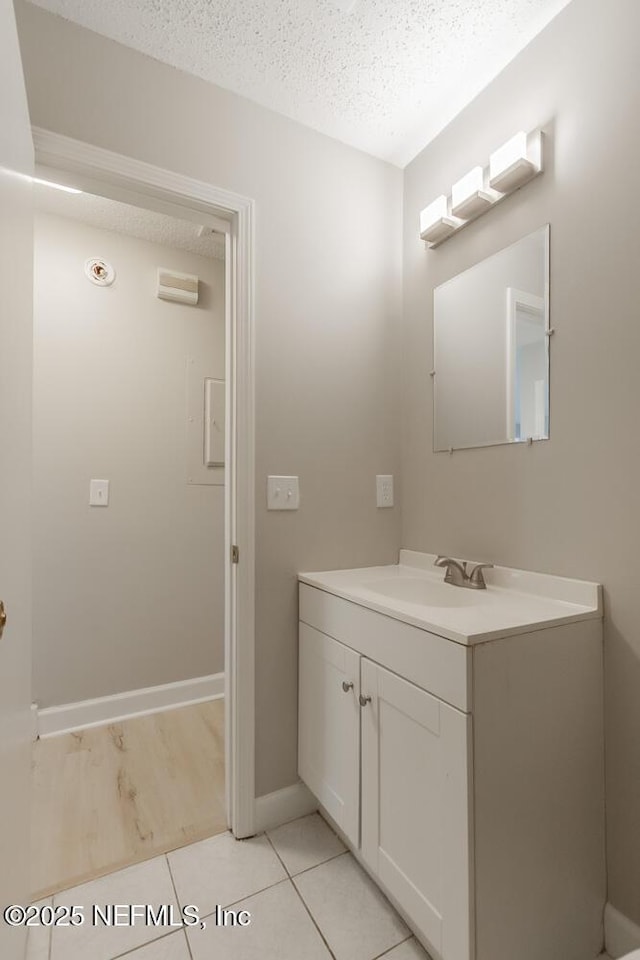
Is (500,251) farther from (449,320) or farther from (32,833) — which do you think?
(32,833)

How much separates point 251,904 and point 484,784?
828 millimetres

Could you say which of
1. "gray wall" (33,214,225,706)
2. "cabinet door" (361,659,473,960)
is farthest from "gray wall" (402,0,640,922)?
"gray wall" (33,214,225,706)

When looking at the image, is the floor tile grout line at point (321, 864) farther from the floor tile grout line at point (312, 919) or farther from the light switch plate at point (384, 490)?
the light switch plate at point (384, 490)

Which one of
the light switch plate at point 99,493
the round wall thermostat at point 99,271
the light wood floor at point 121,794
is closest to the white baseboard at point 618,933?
the light wood floor at point 121,794

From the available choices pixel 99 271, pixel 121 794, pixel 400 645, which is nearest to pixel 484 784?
pixel 400 645

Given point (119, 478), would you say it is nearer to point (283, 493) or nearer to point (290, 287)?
point (283, 493)

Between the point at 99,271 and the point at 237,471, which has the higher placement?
the point at 99,271

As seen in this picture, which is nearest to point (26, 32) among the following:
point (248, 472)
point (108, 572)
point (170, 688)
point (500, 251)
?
point (248, 472)

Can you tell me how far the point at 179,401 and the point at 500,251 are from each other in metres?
1.76

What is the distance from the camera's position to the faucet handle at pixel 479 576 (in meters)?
1.41

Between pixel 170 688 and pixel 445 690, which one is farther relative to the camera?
pixel 170 688

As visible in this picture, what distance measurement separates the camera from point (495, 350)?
147cm

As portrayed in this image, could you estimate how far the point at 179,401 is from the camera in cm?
250

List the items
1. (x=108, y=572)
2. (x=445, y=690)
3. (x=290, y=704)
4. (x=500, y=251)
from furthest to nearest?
1. (x=108, y=572)
2. (x=290, y=704)
3. (x=500, y=251)
4. (x=445, y=690)
